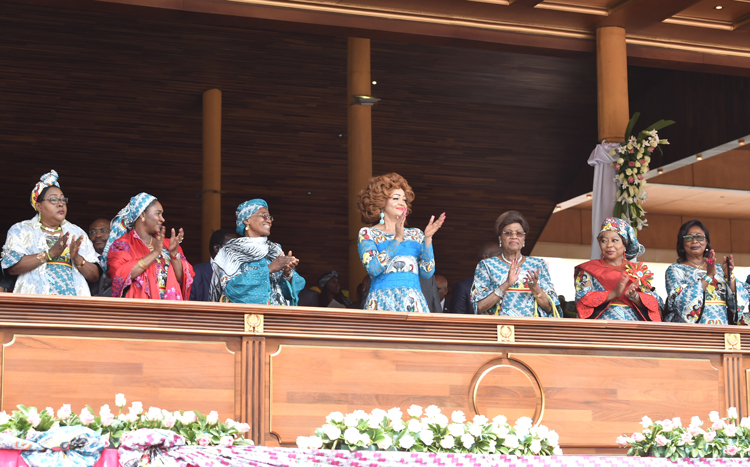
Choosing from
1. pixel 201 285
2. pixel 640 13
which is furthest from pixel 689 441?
pixel 640 13

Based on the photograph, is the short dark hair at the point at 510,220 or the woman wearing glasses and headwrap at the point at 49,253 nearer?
the woman wearing glasses and headwrap at the point at 49,253

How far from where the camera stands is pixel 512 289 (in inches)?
190

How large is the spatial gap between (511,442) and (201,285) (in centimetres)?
254

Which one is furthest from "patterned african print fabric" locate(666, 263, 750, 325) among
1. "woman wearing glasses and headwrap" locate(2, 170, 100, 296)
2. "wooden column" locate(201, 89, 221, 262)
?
"wooden column" locate(201, 89, 221, 262)

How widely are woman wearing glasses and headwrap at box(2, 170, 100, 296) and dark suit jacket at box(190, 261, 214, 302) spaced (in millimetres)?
930

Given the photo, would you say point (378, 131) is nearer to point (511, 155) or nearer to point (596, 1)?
point (511, 155)

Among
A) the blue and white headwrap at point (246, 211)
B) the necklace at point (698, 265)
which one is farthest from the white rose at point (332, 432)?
the necklace at point (698, 265)

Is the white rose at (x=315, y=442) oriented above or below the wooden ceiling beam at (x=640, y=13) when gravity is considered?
below

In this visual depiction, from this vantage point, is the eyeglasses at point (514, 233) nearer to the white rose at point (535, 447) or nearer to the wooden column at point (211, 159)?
the white rose at point (535, 447)

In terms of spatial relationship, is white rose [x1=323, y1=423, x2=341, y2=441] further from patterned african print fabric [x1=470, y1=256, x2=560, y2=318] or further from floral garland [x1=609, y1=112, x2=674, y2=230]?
floral garland [x1=609, y1=112, x2=674, y2=230]

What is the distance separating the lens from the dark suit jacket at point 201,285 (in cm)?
552

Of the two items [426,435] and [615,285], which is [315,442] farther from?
[615,285]

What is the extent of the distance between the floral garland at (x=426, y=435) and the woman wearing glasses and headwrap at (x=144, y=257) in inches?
Result: 53.4

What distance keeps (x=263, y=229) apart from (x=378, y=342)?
39.2 inches
